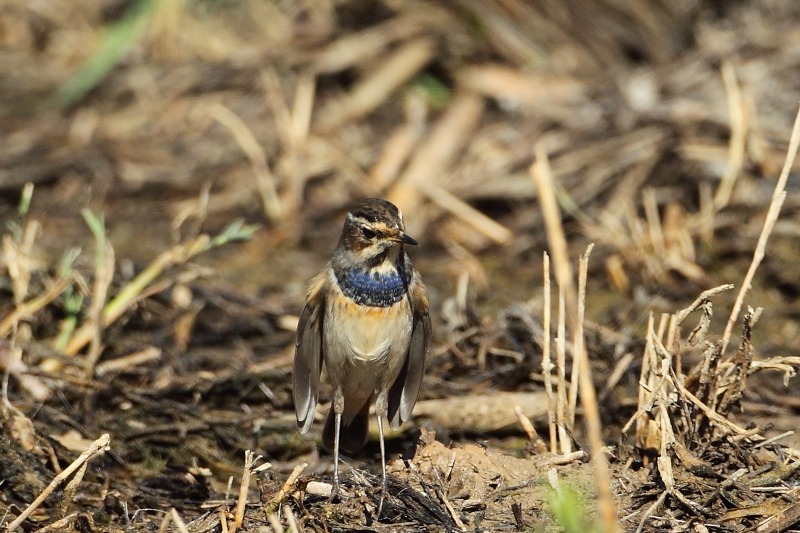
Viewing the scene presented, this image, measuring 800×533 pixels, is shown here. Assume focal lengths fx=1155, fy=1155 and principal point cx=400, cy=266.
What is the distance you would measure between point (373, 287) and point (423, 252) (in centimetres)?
351

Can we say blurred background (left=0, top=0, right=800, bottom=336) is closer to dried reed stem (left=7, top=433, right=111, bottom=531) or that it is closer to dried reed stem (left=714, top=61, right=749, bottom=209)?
dried reed stem (left=714, top=61, right=749, bottom=209)

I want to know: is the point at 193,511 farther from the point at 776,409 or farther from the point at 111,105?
the point at 111,105

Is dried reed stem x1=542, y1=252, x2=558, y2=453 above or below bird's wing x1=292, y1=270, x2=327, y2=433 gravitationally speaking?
above

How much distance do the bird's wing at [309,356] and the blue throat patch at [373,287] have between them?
185mm

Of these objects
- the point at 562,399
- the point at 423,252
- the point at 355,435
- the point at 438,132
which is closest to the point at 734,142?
the point at 423,252

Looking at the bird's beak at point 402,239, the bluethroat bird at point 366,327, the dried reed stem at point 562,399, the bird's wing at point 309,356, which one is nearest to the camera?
the dried reed stem at point 562,399

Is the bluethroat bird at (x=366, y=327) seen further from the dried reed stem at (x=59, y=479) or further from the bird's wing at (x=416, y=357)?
the dried reed stem at (x=59, y=479)

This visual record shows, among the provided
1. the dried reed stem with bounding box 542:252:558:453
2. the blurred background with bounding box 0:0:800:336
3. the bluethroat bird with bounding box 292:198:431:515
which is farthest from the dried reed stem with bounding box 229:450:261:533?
the blurred background with bounding box 0:0:800:336

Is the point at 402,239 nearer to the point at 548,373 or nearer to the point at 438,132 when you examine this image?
the point at 548,373

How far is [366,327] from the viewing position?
5.64 metres

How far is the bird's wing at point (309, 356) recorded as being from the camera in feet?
19.0

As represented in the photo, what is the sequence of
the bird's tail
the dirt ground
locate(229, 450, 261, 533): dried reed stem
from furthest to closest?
the bird's tail → the dirt ground → locate(229, 450, 261, 533): dried reed stem

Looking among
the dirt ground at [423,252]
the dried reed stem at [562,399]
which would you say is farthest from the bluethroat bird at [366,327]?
the dried reed stem at [562,399]

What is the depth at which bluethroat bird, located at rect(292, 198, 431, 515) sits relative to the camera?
5648 millimetres
